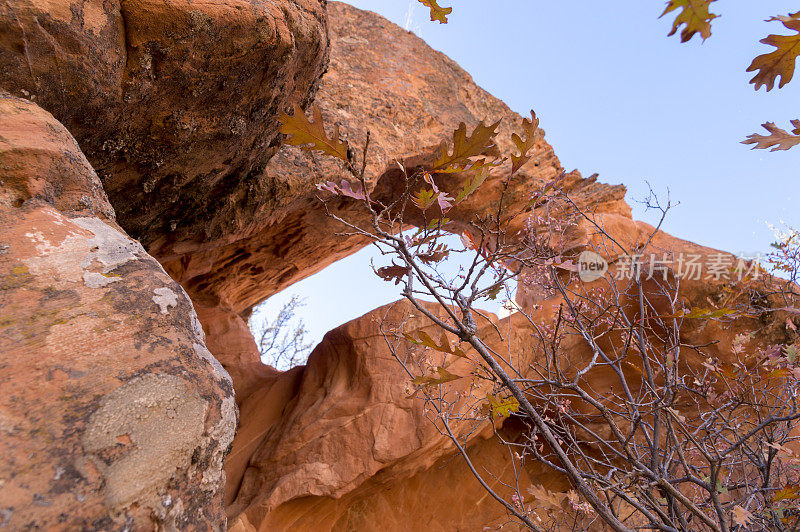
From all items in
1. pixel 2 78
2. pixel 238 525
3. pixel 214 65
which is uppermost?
pixel 214 65

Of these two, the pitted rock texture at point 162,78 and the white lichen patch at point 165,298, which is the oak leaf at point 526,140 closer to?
the white lichen patch at point 165,298

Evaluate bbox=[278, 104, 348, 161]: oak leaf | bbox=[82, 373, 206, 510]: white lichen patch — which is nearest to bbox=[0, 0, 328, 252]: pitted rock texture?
bbox=[278, 104, 348, 161]: oak leaf

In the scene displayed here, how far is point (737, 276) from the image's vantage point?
523 centimetres

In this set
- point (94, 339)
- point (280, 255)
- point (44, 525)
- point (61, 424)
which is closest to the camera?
point (44, 525)

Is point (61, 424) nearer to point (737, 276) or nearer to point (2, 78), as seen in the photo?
point (2, 78)

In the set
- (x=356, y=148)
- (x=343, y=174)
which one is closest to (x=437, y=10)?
(x=356, y=148)

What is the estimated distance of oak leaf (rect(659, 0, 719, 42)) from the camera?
0.80m

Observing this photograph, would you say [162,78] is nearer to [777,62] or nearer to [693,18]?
[693,18]

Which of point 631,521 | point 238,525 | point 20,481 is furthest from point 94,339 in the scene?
point 631,521

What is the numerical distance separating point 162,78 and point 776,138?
249cm

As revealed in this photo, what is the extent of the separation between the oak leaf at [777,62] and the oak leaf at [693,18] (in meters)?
0.35

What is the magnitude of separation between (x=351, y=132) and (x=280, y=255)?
2.34 meters

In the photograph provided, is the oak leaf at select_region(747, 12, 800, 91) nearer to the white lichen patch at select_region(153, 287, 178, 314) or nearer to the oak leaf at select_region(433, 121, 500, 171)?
the oak leaf at select_region(433, 121, 500, 171)

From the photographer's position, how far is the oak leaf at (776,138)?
122cm
